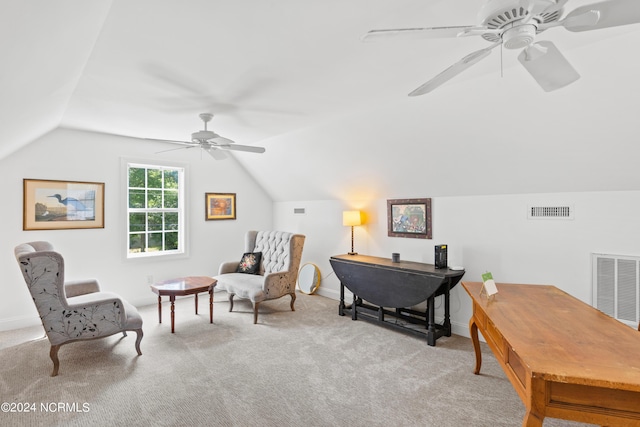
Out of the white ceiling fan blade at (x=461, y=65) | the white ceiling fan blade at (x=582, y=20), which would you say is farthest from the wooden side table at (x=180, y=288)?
the white ceiling fan blade at (x=582, y=20)

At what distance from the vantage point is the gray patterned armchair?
2.31 metres

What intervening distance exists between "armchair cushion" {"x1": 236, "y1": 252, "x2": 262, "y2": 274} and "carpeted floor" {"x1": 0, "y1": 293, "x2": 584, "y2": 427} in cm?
96

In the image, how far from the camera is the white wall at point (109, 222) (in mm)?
3494

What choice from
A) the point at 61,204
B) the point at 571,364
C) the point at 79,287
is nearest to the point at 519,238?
the point at 571,364

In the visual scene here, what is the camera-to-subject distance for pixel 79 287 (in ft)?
10.7

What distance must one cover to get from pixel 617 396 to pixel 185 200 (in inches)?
186

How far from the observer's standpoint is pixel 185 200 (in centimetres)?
471

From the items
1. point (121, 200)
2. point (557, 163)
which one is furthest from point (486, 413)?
point (121, 200)

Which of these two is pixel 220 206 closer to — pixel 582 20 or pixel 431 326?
pixel 431 326

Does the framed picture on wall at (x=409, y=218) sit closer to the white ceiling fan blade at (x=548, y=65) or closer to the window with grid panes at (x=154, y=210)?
the white ceiling fan blade at (x=548, y=65)

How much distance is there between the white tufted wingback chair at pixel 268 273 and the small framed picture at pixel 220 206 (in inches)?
27.6

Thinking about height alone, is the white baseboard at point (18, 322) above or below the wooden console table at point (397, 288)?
below

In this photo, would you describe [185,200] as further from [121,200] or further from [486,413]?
[486,413]

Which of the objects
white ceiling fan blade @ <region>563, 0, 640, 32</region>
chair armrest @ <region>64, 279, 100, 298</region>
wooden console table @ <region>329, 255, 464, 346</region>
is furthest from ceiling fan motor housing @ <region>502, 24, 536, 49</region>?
chair armrest @ <region>64, 279, 100, 298</region>
